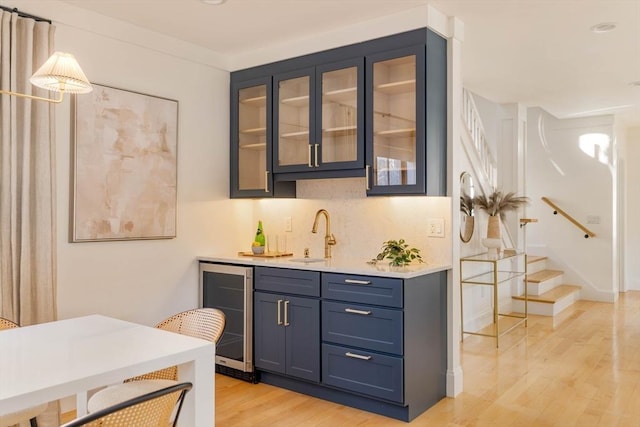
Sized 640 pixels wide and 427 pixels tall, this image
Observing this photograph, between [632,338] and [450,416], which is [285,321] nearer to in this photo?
[450,416]

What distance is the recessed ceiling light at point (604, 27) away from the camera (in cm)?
360

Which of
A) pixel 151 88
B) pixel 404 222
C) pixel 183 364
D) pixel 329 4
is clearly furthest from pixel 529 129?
pixel 183 364

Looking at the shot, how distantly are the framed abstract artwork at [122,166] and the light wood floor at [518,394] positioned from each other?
1368 mm

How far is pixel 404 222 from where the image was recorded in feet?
12.3

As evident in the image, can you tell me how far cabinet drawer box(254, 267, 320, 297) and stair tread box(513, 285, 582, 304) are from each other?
375 cm

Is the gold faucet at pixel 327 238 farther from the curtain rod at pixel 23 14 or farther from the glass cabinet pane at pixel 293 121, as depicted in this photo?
the curtain rod at pixel 23 14

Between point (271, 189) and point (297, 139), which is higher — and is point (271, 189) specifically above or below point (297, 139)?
below

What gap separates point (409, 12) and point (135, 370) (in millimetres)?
2778

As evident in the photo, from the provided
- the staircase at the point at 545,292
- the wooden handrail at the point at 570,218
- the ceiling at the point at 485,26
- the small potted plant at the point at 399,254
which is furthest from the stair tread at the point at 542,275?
the small potted plant at the point at 399,254

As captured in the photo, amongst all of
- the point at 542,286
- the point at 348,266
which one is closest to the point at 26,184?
the point at 348,266

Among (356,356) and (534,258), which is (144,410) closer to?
(356,356)

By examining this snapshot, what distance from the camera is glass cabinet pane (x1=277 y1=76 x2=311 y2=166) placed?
12.7ft

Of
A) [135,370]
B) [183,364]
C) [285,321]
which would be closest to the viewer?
[135,370]

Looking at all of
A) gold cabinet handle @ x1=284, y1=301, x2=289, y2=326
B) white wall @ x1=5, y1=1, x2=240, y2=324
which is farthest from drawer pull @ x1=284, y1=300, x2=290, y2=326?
white wall @ x1=5, y1=1, x2=240, y2=324
